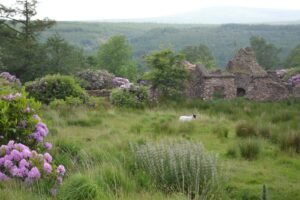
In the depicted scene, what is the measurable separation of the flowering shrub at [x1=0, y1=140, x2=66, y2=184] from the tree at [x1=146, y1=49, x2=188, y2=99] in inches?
592

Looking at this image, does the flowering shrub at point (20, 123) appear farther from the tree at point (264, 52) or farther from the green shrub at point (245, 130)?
the tree at point (264, 52)

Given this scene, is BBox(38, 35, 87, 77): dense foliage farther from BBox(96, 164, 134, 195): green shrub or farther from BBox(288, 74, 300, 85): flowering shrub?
BBox(96, 164, 134, 195): green shrub

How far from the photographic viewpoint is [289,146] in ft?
31.9

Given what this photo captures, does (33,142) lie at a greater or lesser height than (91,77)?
greater

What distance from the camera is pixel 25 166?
20.0ft

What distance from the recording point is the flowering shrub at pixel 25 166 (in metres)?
5.95

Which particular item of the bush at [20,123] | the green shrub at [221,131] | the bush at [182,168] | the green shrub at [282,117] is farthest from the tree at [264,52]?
the bush at [20,123]

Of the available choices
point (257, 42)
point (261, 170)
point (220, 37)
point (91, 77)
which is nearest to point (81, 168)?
point (261, 170)

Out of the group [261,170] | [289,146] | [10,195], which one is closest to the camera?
[10,195]

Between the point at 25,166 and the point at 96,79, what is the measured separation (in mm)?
18311

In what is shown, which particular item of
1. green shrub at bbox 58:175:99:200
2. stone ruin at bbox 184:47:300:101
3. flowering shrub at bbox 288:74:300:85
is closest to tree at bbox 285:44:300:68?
flowering shrub at bbox 288:74:300:85

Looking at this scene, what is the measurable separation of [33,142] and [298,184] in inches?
167

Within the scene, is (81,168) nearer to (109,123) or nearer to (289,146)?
(289,146)

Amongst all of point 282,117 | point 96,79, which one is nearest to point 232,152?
point 282,117
